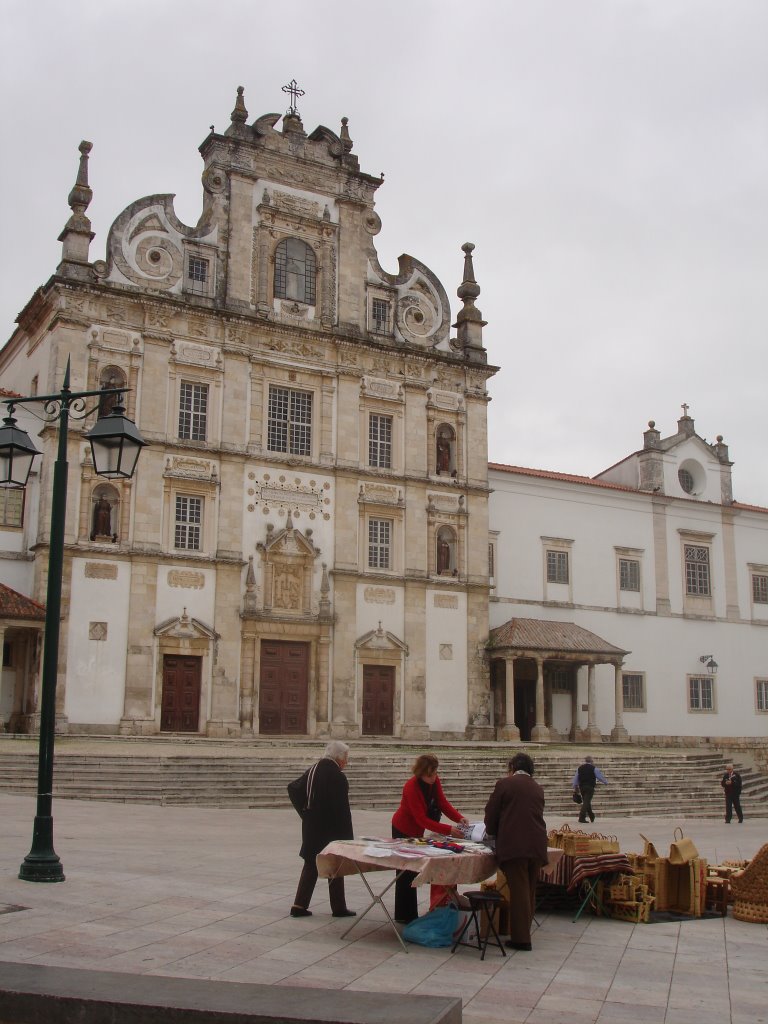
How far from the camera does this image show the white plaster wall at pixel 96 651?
29.8 metres

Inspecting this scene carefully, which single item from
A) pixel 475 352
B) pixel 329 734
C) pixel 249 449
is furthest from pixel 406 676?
pixel 475 352

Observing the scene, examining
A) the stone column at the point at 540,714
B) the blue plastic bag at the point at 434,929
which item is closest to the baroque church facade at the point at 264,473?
the stone column at the point at 540,714

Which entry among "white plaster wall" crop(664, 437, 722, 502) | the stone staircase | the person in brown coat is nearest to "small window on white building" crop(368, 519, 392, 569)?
the stone staircase

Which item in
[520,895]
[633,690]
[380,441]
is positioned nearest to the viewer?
[520,895]

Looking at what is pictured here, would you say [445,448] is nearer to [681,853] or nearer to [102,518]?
[102,518]

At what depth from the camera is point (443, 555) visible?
36781 millimetres

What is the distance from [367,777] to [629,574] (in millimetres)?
20200

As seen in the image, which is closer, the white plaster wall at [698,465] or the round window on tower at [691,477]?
the white plaster wall at [698,465]

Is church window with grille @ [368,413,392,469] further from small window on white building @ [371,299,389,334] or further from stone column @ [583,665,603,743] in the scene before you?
stone column @ [583,665,603,743]

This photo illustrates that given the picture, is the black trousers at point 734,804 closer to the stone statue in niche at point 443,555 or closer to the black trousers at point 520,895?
the stone statue in niche at point 443,555

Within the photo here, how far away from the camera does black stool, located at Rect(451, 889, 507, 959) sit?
8969mm

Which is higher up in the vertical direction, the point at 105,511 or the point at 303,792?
the point at 105,511

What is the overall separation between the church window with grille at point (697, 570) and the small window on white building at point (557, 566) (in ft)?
19.7

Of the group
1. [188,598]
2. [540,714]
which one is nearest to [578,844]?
[188,598]
